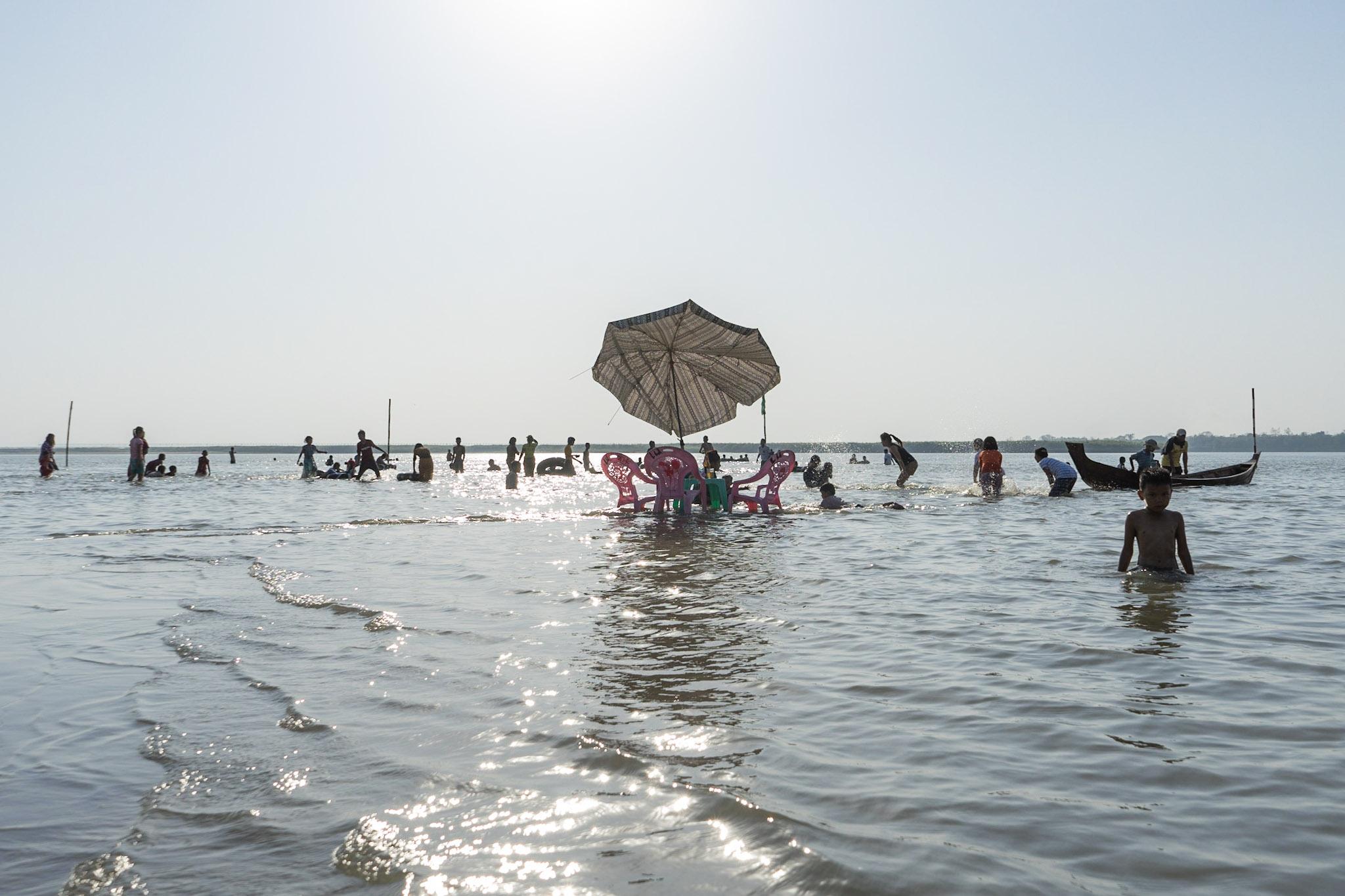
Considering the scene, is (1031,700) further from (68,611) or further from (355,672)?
(68,611)

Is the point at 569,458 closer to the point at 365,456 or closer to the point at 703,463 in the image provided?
the point at 365,456

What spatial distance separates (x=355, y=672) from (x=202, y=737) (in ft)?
3.78

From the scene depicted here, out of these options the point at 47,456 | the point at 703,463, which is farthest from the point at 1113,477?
the point at 47,456

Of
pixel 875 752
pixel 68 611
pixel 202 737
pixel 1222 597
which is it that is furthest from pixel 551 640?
pixel 1222 597

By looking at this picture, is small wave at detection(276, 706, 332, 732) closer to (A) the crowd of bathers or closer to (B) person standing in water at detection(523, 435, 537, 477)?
(A) the crowd of bathers

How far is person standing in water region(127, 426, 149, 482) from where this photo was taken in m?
27.5

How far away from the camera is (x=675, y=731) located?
12.2 feet

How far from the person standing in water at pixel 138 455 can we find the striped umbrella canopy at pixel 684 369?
18235mm

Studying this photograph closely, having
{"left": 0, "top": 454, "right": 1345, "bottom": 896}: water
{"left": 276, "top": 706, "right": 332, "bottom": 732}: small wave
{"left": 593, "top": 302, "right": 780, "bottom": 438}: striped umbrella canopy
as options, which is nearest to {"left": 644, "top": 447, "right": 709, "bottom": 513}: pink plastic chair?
{"left": 593, "top": 302, "right": 780, "bottom": 438}: striped umbrella canopy

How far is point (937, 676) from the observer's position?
4609 mm

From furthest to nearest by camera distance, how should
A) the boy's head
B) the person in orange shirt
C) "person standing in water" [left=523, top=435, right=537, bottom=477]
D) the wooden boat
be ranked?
"person standing in water" [left=523, top=435, right=537, bottom=477] < the wooden boat < the person in orange shirt < the boy's head

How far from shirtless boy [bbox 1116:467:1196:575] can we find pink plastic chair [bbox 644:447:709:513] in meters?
8.72

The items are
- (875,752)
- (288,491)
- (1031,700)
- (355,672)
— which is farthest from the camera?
(288,491)

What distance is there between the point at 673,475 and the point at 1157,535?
30.2 feet
